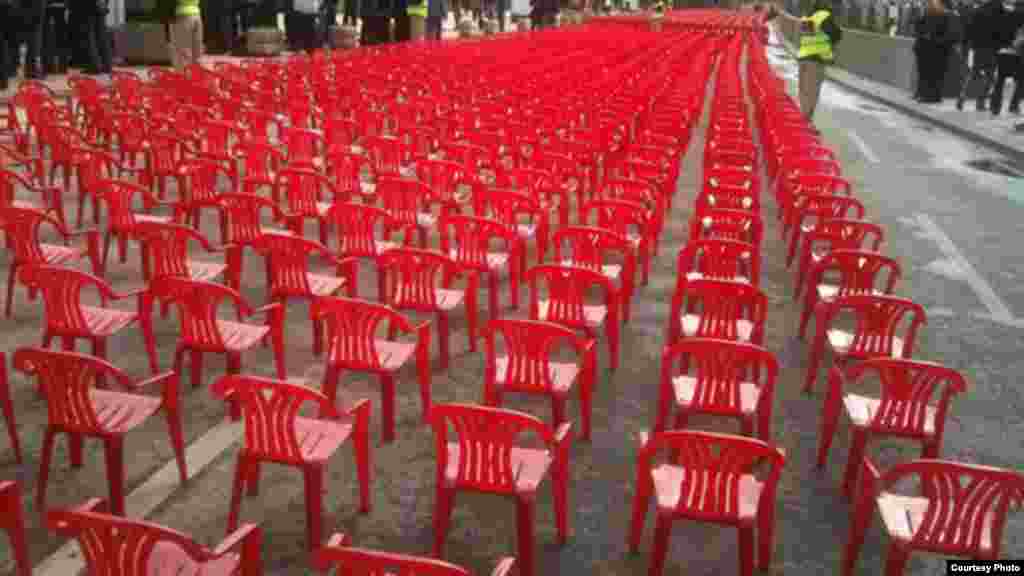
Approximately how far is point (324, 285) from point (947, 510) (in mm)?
4506

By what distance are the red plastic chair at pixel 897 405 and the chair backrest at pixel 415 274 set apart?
2684 millimetres

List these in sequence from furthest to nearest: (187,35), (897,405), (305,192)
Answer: (187,35) < (305,192) < (897,405)

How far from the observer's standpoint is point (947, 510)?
4.27 metres

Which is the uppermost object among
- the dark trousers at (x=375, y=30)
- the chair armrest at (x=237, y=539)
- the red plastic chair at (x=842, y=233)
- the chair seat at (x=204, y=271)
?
the dark trousers at (x=375, y=30)

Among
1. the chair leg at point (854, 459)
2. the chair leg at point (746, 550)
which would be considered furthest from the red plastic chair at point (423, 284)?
the chair leg at point (746, 550)

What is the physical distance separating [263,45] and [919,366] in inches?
1008

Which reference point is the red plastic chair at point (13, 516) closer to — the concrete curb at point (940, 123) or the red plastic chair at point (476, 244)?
the red plastic chair at point (476, 244)

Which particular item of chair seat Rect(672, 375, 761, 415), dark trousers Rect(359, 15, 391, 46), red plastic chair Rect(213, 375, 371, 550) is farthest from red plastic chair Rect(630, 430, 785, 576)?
dark trousers Rect(359, 15, 391, 46)

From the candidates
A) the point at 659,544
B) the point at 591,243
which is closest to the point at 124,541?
the point at 659,544

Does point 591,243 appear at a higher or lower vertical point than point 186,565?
higher

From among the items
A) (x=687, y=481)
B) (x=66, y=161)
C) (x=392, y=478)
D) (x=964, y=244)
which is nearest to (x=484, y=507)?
(x=392, y=478)

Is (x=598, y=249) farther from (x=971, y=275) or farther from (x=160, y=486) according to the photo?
(x=971, y=275)

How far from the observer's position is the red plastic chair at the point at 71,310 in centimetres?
591

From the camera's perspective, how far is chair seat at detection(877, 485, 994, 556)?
170 inches
